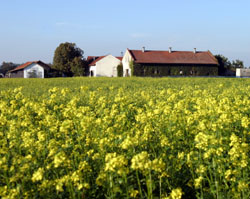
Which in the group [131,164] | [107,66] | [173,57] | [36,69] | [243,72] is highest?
[173,57]

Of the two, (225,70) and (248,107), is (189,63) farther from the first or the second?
(248,107)

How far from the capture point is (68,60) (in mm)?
74938

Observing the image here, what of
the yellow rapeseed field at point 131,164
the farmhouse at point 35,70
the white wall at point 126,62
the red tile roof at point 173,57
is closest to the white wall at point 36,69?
the farmhouse at point 35,70

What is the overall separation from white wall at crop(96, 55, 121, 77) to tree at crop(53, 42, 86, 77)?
15.6 feet

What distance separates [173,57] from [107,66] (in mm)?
14708

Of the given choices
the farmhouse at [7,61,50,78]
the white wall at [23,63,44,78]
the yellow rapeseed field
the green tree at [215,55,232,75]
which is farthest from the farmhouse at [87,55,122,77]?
the yellow rapeseed field

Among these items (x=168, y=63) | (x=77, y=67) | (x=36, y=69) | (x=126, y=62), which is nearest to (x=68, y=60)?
(x=77, y=67)

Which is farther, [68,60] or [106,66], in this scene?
[68,60]

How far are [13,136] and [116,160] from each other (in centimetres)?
260

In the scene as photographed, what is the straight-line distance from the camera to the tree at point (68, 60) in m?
72.5

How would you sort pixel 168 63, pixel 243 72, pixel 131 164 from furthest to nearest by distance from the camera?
pixel 243 72 → pixel 168 63 → pixel 131 164

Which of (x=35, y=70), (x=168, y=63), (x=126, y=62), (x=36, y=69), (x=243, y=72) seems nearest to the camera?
(x=168, y=63)

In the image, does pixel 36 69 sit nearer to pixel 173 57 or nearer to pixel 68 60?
pixel 68 60

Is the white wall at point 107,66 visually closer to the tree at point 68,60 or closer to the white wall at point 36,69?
the tree at point 68,60
